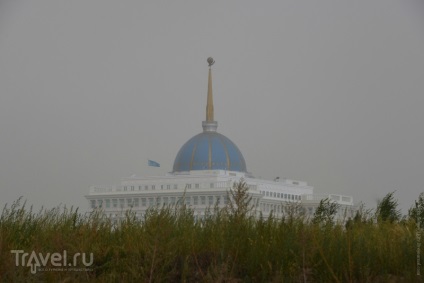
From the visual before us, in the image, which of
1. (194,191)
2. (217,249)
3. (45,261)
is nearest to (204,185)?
(194,191)

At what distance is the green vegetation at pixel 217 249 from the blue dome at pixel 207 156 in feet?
376

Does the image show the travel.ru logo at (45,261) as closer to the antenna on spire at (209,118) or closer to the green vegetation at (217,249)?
the green vegetation at (217,249)

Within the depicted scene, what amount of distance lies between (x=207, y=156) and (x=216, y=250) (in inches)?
4599

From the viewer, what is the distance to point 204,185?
4658 inches

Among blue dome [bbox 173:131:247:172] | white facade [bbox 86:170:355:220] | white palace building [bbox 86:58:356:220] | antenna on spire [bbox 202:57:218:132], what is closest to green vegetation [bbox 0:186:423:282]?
white palace building [bbox 86:58:356:220]

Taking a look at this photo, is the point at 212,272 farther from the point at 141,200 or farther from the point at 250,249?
the point at 141,200

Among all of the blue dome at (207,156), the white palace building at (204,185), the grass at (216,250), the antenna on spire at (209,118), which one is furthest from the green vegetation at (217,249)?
the antenna on spire at (209,118)

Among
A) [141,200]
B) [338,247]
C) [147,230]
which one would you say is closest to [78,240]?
[147,230]

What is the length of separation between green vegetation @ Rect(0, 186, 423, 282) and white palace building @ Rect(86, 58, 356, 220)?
96997mm

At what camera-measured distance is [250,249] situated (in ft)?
41.0

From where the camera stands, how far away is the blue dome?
423 feet

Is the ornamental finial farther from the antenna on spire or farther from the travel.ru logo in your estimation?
the travel.ru logo

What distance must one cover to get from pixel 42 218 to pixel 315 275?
407 centimetres

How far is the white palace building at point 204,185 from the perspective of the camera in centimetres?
11669
